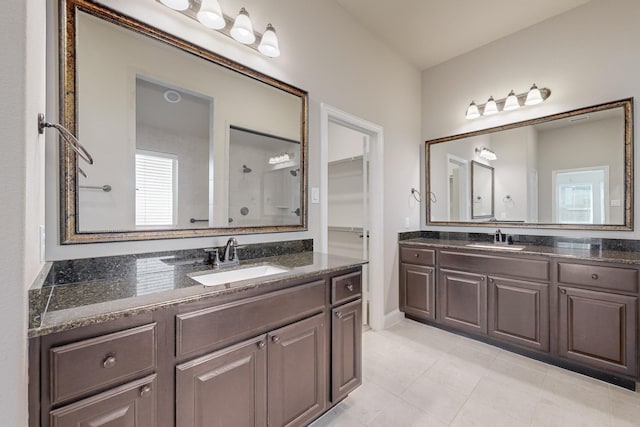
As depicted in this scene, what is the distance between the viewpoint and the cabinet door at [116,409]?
2.58ft

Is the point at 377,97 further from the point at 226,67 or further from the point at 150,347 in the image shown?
the point at 150,347

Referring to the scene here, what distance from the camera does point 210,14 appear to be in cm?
150

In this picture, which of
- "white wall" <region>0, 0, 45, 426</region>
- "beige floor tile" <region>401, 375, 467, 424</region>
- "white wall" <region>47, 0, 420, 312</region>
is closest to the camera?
"white wall" <region>0, 0, 45, 426</region>

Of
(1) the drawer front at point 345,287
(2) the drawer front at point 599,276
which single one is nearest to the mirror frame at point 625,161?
(2) the drawer front at point 599,276

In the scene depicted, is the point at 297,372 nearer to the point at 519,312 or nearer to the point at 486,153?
the point at 519,312

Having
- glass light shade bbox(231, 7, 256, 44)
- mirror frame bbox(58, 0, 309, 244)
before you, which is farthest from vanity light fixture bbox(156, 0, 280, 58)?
mirror frame bbox(58, 0, 309, 244)

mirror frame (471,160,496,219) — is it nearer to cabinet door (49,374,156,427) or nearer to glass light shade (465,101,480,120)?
glass light shade (465,101,480,120)

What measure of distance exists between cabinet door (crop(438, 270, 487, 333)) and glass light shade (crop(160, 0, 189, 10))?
9.59ft

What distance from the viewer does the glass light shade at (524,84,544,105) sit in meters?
2.54

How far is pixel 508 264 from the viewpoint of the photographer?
2.35 meters

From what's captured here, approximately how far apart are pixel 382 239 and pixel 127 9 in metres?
2.57

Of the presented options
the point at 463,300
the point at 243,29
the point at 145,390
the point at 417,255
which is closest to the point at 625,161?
the point at 463,300

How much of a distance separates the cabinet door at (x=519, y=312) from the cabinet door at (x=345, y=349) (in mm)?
1494

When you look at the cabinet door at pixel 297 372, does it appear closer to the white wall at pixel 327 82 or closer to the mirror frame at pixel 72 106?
the white wall at pixel 327 82
